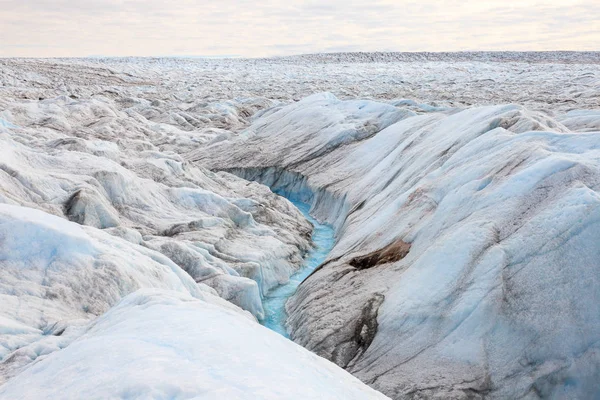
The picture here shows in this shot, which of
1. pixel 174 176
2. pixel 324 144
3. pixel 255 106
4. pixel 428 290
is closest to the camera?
pixel 428 290

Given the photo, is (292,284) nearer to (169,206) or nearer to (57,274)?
(169,206)

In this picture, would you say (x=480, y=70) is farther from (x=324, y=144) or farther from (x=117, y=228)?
(x=117, y=228)

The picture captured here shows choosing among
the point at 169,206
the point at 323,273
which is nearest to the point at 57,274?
the point at 323,273

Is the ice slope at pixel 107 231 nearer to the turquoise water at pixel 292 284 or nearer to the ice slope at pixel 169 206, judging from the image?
the ice slope at pixel 169 206

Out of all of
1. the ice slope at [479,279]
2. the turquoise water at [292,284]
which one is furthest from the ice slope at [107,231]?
the ice slope at [479,279]

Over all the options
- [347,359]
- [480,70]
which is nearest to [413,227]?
[347,359]

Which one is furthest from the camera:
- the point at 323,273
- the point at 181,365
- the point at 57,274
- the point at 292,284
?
the point at 292,284
